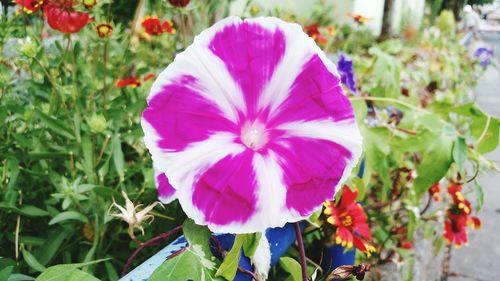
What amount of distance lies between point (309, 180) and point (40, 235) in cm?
72

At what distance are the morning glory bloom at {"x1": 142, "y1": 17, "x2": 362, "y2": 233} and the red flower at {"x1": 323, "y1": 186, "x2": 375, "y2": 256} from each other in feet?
1.46

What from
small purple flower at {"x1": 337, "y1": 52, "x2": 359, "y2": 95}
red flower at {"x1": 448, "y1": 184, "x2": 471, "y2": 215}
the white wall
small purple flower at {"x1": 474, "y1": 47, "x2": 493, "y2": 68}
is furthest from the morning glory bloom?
the white wall

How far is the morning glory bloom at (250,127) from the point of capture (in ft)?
1.78

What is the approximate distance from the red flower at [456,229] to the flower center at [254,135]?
4.03ft

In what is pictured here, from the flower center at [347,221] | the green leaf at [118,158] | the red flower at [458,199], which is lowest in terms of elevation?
the red flower at [458,199]

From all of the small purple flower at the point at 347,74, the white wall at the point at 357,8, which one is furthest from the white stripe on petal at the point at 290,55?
the white wall at the point at 357,8

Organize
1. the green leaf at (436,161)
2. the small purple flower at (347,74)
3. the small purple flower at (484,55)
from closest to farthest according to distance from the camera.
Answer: the green leaf at (436,161), the small purple flower at (347,74), the small purple flower at (484,55)

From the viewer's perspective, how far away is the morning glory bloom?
1.78 feet

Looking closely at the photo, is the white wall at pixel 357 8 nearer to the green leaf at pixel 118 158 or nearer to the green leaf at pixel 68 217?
the green leaf at pixel 118 158

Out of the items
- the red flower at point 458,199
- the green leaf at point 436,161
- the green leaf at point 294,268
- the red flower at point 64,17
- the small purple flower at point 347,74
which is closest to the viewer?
the green leaf at point 294,268

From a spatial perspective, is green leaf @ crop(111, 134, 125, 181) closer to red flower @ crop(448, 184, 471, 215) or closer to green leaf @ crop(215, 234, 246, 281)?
green leaf @ crop(215, 234, 246, 281)

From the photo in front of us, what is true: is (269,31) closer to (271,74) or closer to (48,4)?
(271,74)

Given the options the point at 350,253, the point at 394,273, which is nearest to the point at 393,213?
the point at 394,273

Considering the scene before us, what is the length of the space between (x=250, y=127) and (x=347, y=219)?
509mm
